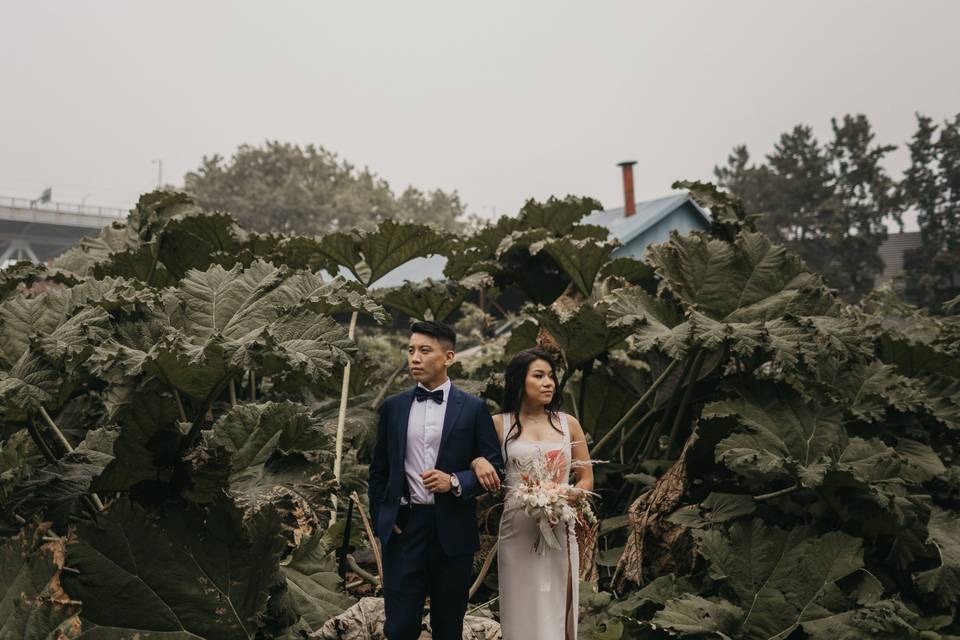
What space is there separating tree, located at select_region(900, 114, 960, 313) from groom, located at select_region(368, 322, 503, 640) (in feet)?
91.8

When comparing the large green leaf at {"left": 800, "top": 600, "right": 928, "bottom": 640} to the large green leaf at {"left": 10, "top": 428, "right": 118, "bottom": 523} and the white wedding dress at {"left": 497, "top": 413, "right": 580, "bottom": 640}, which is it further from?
the large green leaf at {"left": 10, "top": 428, "right": 118, "bottom": 523}

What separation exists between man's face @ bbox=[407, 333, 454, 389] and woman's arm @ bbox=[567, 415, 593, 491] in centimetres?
65

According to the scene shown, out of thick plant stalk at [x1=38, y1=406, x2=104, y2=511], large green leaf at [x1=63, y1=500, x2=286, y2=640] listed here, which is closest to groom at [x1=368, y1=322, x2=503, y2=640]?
large green leaf at [x1=63, y1=500, x2=286, y2=640]

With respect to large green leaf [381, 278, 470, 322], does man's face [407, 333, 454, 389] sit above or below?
below

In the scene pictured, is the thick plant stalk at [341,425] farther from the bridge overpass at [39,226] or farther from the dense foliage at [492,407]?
the bridge overpass at [39,226]

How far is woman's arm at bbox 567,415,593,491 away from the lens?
3461mm

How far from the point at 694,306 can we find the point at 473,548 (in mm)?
2224

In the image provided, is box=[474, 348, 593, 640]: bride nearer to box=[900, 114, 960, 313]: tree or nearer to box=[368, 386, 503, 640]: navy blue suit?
box=[368, 386, 503, 640]: navy blue suit

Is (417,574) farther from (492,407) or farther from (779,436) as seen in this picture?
(492,407)

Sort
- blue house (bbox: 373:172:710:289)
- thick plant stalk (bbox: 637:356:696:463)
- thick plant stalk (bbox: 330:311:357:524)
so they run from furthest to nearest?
blue house (bbox: 373:172:710:289), thick plant stalk (bbox: 637:356:696:463), thick plant stalk (bbox: 330:311:357:524)

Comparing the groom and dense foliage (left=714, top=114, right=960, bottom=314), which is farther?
dense foliage (left=714, top=114, right=960, bottom=314)

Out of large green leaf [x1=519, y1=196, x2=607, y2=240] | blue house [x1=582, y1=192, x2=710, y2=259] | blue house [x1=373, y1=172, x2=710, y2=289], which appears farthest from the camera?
blue house [x1=373, y1=172, x2=710, y2=289]

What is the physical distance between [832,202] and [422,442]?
3191 centimetres

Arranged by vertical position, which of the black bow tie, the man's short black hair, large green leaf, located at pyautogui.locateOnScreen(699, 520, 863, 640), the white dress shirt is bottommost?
large green leaf, located at pyautogui.locateOnScreen(699, 520, 863, 640)
